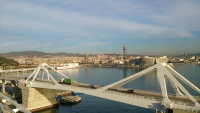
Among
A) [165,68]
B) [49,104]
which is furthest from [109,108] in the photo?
[165,68]

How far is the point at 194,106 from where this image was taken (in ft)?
43.9

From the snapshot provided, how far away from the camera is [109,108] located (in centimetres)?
2666

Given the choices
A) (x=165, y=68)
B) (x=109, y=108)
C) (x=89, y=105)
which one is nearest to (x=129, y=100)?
(x=165, y=68)

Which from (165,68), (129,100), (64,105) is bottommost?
(64,105)

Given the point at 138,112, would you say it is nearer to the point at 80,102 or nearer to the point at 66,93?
the point at 80,102

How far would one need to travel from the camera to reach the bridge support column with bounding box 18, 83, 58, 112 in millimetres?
27203

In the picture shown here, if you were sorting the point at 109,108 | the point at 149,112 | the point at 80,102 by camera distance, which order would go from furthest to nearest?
1. the point at 80,102
2. the point at 109,108
3. the point at 149,112

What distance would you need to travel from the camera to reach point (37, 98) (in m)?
27.8

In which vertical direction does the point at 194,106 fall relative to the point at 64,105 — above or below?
above

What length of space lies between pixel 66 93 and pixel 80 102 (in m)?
5.79

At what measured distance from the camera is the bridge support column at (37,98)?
2720cm

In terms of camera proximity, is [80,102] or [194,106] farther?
[80,102]

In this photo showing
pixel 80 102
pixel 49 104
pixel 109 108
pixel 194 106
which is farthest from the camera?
pixel 80 102

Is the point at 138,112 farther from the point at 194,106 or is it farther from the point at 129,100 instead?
the point at 194,106
